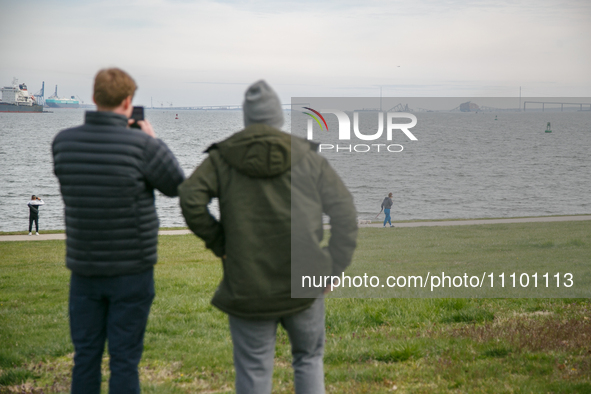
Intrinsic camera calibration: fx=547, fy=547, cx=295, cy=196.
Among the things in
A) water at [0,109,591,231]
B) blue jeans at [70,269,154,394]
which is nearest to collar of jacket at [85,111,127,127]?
blue jeans at [70,269,154,394]

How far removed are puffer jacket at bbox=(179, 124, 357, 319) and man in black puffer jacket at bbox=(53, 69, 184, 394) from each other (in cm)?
34

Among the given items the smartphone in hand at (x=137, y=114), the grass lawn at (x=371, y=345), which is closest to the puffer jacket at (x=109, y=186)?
the smartphone in hand at (x=137, y=114)

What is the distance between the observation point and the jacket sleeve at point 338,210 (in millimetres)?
2664

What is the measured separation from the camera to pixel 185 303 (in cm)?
678

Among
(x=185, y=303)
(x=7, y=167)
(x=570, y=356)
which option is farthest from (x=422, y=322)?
(x=7, y=167)

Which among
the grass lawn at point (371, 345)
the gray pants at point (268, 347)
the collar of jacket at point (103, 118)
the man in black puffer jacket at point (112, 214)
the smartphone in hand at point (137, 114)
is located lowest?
the grass lawn at point (371, 345)

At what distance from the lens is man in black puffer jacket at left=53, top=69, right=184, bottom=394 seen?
2770mm

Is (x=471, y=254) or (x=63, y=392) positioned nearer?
(x=63, y=392)

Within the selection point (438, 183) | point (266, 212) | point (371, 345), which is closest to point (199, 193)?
point (266, 212)

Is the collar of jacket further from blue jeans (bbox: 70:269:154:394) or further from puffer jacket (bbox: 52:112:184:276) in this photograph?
blue jeans (bbox: 70:269:154:394)

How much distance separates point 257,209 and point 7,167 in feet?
206

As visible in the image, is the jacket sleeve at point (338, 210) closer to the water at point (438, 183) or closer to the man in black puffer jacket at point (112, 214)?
the man in black puffer jacket at point (112, 214)

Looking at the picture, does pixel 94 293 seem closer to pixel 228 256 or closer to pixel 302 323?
pixel 228 256

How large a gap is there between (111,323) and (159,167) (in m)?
0.86
